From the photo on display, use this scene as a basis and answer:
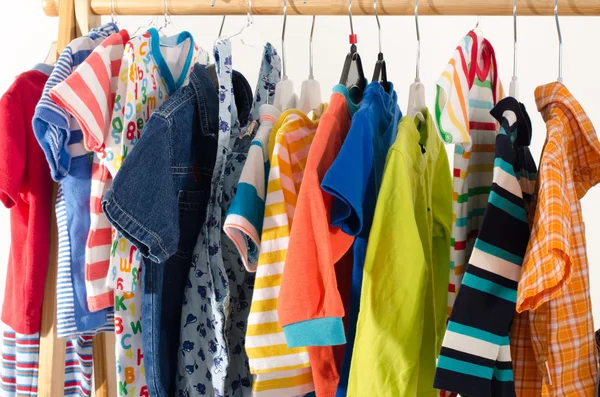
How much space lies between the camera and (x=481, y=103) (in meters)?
1.15

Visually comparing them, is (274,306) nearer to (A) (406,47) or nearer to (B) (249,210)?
(B) (249,210)

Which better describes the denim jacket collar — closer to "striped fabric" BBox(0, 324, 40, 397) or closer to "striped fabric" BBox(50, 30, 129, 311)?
"striped fabric" BBox(50, 30, 129, 311)

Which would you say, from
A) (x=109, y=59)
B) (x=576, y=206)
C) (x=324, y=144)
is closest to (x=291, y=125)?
(x=324, y=144)

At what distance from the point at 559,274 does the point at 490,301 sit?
0.12m

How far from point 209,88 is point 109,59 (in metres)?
0.19

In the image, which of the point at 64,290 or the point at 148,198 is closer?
the point at 148,198

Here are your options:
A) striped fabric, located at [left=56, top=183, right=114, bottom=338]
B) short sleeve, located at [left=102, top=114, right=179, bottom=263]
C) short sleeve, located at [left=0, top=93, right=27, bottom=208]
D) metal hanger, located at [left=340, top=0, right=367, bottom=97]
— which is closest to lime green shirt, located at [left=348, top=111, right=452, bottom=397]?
metal hanger, located at [left=340, top=0, right=367, bottom=97]

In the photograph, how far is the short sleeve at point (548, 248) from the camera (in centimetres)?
90

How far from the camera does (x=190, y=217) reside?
3.97 ft

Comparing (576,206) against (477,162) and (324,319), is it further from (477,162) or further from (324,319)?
(324,319)

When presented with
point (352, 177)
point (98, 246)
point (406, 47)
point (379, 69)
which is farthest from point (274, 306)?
point (406, 47)

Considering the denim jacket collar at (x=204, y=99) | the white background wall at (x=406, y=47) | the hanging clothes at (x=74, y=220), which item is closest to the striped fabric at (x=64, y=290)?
the hanging clothes at (x=74, y=220)

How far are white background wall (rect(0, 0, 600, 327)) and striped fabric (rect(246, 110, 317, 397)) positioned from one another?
0.91 m

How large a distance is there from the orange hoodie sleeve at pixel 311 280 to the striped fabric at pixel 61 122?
0.45 metres
